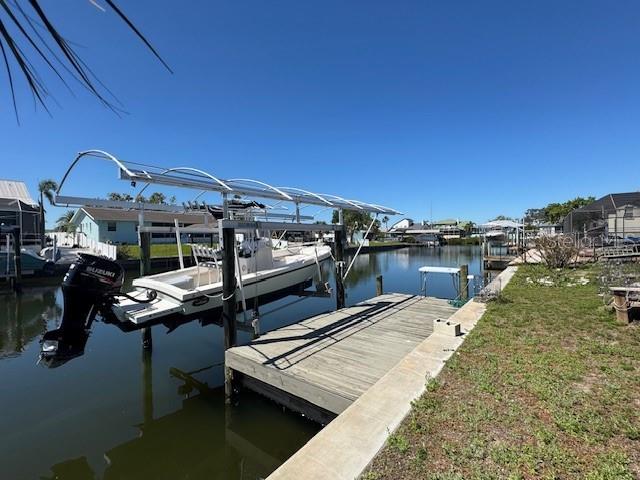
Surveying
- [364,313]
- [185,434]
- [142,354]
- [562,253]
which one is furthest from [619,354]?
[562,253]

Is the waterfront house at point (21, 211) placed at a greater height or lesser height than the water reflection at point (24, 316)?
greater

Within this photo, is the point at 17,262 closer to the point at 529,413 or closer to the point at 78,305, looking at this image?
the point at 78,305

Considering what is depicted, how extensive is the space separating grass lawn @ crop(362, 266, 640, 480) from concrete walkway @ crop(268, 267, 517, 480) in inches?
5.0

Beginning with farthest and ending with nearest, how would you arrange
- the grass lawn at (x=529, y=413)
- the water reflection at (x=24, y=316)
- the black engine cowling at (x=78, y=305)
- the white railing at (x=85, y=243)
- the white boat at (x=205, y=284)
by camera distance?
the white railing at (x=85, y=243)
the water reflection at (x=24, y=316)
the white boat at (x=205, y=284)
the black engine cowling at (x=78, y=305)
the grass lawn at (x=529, y=413)

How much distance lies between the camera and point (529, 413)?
3.30m

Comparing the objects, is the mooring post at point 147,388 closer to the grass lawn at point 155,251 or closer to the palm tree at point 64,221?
the grass lawn at point 155,251

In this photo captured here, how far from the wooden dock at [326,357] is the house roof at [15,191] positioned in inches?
Answer: 1310

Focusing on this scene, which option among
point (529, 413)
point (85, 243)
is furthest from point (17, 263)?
point (529, 413)

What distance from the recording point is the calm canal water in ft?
15.8

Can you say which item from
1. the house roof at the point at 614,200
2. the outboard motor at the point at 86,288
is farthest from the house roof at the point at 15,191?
the house roof at the point at 614,200

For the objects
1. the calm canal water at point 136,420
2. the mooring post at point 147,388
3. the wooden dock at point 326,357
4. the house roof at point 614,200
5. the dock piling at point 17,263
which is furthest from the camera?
the house roof at point 614,200

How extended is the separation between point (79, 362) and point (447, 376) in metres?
8.65

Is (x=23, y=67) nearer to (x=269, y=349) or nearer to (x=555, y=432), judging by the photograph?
(x=555, y=432)

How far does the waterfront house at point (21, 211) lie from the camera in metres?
26.0
